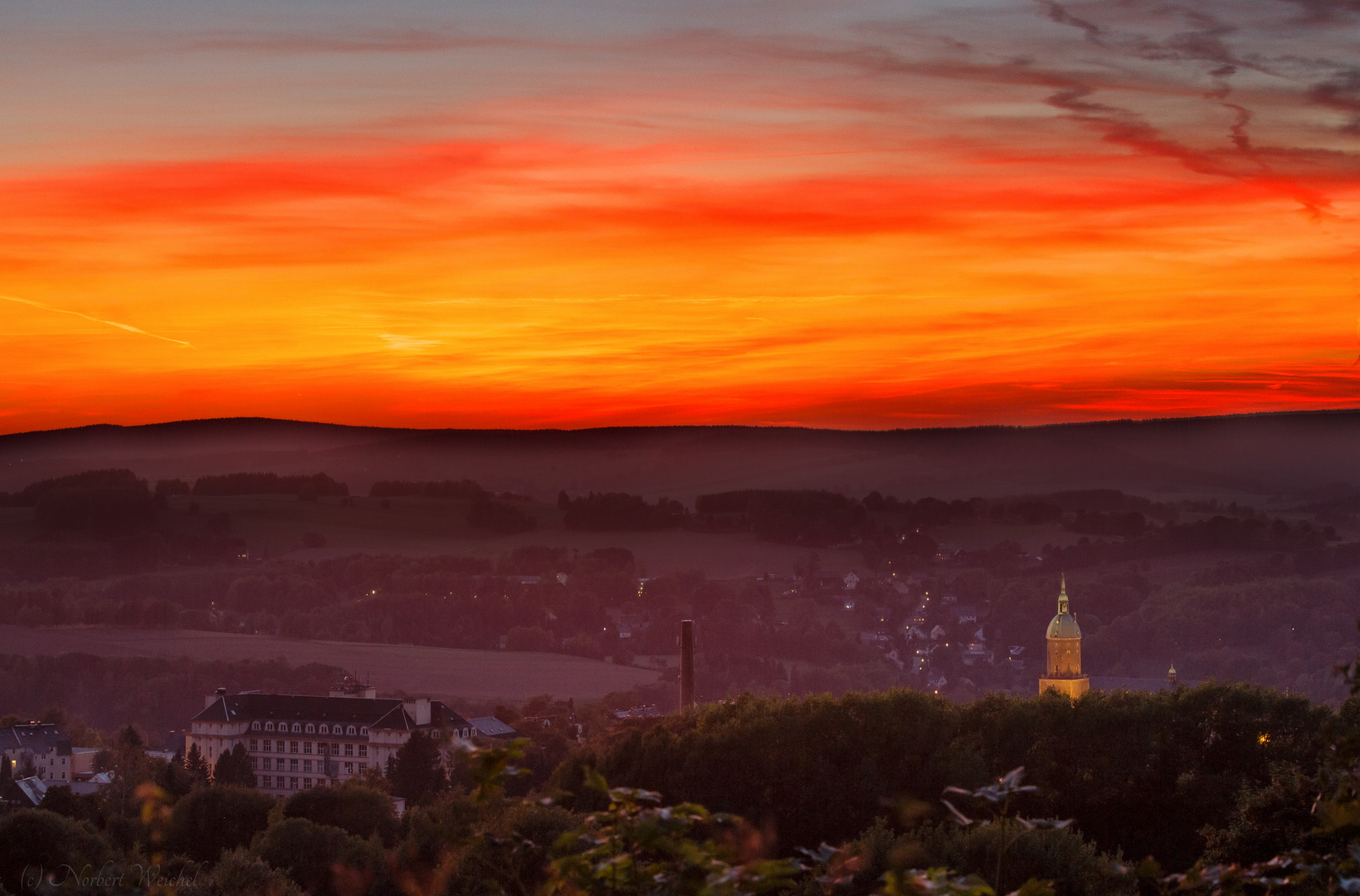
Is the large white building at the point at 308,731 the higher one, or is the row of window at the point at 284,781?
the large white building at the point at 308,731

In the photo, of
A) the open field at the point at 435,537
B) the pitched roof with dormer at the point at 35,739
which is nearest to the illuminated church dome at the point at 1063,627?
the pitched roof with dormer at the point at 35,739

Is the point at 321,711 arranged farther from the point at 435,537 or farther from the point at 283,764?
the point at 435,537

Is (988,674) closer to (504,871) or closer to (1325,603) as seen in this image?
(1325,603)

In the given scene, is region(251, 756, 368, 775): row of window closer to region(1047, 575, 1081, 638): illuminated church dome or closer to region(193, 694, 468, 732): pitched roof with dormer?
region(193, 694, 468, 732): pitched roof with dormer

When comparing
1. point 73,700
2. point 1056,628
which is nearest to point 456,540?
point 73,700

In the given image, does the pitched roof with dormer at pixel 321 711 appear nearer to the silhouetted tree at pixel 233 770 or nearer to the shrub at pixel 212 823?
the silhouetted tree at pixel 233 770

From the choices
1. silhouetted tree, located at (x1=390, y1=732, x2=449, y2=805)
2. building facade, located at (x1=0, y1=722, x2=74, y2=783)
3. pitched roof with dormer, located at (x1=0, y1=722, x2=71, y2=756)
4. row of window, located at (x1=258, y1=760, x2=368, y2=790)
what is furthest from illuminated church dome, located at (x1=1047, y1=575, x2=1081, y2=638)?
pitched roof with dormer, located at (x1=0, y1=722, x2=71, y2=756)

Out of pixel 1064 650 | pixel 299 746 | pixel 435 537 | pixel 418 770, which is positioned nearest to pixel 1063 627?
pixel 1064 650
